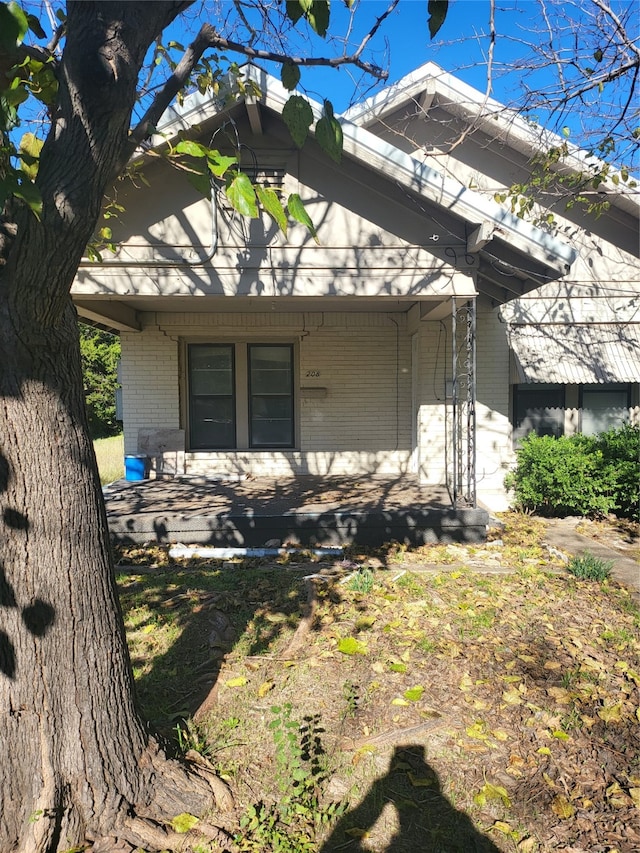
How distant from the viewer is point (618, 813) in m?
2.57

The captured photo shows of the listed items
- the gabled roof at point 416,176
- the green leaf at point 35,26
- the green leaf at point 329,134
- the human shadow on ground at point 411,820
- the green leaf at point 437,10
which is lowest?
the human shadow on ground at point 411,820

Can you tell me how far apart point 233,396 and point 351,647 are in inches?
266

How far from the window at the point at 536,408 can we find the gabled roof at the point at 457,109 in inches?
126

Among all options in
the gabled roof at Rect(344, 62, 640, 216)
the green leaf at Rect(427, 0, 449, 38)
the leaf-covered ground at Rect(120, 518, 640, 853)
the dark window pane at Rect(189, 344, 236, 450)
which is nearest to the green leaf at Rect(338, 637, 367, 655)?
the leaf-covered ground at Rect(120, 518, 640, 853)

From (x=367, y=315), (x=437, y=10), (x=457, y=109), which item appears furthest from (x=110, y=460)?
(x=437, y=10)

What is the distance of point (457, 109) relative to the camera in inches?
375

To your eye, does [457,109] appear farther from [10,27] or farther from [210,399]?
[10,27]

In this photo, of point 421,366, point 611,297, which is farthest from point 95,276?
point 611,297

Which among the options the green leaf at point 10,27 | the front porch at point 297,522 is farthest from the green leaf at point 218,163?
the front porch at point 297,522

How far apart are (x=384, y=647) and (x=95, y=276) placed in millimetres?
5298

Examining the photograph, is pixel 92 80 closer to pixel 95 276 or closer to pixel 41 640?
pixel 41 640

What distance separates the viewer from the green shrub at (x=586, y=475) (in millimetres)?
8133

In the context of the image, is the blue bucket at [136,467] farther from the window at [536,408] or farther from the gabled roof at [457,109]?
the gabled roof at [457,109]

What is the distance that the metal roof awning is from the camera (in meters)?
8.68
